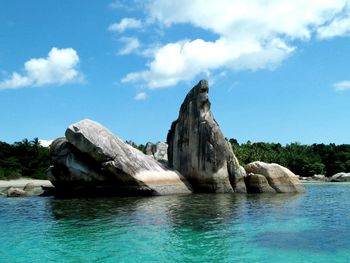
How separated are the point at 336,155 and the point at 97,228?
87.1 metres

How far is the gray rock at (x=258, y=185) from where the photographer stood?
36188 mm

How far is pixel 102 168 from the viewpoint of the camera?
32.1 meters

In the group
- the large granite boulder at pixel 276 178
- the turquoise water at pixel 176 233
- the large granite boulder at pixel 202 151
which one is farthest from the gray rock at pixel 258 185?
the turquoise water at pixel 176 233

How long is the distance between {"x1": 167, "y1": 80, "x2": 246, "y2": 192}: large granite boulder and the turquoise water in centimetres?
920

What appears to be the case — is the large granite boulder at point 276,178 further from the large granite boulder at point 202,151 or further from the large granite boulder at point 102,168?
the large granite boulder at point 102,168

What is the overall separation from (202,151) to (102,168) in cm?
806

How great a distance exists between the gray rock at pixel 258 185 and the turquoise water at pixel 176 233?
9.94 metres

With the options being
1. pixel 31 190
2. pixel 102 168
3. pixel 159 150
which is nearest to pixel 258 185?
pixel 102 168

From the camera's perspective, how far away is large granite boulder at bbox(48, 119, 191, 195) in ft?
105

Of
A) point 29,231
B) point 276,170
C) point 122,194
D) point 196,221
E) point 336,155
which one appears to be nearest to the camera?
point 29,231

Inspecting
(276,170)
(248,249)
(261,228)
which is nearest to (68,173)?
(276,170)

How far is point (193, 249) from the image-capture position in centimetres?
1392

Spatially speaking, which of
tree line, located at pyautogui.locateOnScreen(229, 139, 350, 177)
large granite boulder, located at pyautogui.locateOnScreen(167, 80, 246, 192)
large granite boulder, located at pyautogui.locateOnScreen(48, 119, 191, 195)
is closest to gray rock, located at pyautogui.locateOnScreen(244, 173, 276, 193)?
large granite boulder, located at pyautogui.locateOnScreen(167, 80, 246, 192)

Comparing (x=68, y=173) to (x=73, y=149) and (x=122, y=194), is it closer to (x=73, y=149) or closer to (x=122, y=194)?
(x=73, y=149)
